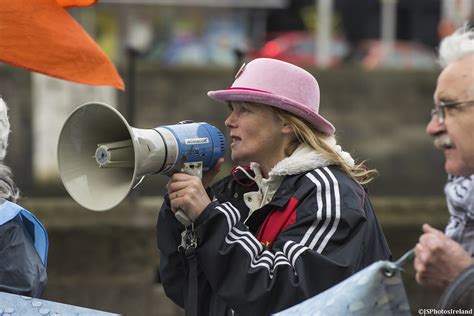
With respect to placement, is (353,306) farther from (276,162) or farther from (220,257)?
(276,162)

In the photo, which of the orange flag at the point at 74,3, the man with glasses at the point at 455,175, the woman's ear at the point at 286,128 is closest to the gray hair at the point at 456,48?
the man with glasses at the point at 455,175

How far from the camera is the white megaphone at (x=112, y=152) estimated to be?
3.40 metres

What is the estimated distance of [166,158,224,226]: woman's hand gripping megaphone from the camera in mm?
3359

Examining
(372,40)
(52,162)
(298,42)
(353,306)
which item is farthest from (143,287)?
(372,40)

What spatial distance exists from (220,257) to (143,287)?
15.5 feet

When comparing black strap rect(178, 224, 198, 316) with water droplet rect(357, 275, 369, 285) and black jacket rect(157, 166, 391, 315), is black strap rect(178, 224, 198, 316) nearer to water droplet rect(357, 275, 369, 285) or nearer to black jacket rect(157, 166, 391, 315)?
black jacket rect(157, 166, 391, 315)

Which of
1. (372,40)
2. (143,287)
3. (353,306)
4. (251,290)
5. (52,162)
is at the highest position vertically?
(353,306)

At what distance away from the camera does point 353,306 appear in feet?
8.89

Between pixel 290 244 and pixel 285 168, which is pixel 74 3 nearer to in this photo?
pixel 285 168

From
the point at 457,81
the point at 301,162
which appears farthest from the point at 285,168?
the point at 457,81

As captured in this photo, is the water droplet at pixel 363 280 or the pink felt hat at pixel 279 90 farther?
the pink felt hat at pixel 279 90

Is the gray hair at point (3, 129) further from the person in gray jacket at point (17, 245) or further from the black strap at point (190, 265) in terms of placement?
the black strap at point (190, 265)

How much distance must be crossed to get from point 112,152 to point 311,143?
67 cm

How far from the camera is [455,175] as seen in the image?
3424 mm
